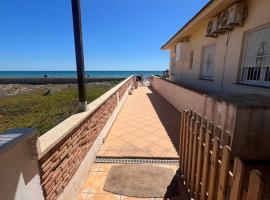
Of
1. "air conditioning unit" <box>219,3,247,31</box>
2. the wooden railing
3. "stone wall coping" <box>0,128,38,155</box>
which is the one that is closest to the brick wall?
"stone wall coping" <box>0,128,38,155</box>

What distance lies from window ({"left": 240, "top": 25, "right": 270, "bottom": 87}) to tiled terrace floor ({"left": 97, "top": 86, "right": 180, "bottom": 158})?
2.51m

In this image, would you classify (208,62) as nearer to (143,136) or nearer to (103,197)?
(143,136)

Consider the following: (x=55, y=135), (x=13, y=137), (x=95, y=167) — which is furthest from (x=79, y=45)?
(x=95, y=167)

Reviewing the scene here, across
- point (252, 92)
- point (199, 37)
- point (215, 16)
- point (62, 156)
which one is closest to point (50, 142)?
point (62, 156)

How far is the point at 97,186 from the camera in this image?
2859mm

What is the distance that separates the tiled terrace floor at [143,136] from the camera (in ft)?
13.1

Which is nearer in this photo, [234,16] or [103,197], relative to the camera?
[103,197]

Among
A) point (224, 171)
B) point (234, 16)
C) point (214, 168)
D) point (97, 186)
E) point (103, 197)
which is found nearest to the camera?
point (224, 171)

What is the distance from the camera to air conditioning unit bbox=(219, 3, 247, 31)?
4625mm

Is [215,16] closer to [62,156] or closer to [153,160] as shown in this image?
[153,160]

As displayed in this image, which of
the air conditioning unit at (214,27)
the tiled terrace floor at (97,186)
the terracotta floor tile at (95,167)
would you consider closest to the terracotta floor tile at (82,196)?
the tiled terrace floor at (97,186)

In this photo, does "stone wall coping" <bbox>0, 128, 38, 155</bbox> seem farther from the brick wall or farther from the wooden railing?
the wooden railing

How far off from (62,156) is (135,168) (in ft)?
5.25

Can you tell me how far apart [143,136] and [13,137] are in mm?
3812
